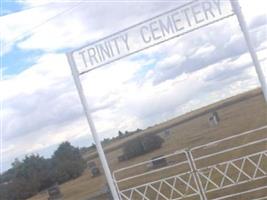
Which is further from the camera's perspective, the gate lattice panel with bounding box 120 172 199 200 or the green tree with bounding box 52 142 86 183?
the green tree with bounding box 52 142 86 183

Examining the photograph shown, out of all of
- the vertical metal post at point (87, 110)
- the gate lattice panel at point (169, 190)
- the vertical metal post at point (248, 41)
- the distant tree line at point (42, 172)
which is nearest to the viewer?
the vertical metal post at point (248, 41)

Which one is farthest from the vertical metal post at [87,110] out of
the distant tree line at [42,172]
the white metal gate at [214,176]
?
the distant tree line at [42,172]

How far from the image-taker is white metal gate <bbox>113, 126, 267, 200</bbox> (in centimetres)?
1009

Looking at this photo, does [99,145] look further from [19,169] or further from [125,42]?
[19,169]

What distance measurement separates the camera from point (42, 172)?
4931cm

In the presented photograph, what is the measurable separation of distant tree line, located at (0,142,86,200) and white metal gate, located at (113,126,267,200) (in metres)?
18.7

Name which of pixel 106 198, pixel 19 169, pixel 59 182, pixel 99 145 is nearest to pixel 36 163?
pixel 19 169

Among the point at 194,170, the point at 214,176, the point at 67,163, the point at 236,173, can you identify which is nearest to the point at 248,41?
the point at 194,170

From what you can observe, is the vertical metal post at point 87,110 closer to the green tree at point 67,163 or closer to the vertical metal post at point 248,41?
the vertical metal post at point 248,41

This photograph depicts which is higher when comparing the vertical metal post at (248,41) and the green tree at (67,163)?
the vertical metal post at (248,41)

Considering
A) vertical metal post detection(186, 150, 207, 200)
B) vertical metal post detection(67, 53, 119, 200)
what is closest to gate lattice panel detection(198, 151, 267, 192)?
vertical metal post detection(186, 150, 207, 200)

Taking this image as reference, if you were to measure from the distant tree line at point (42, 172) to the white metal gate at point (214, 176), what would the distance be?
61.3 feet

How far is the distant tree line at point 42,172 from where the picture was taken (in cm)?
4669

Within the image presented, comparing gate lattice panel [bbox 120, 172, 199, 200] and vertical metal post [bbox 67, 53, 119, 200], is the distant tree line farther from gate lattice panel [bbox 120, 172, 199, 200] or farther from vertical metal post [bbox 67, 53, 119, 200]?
vertical metal post [bbox 67, 53, 119, 200]
